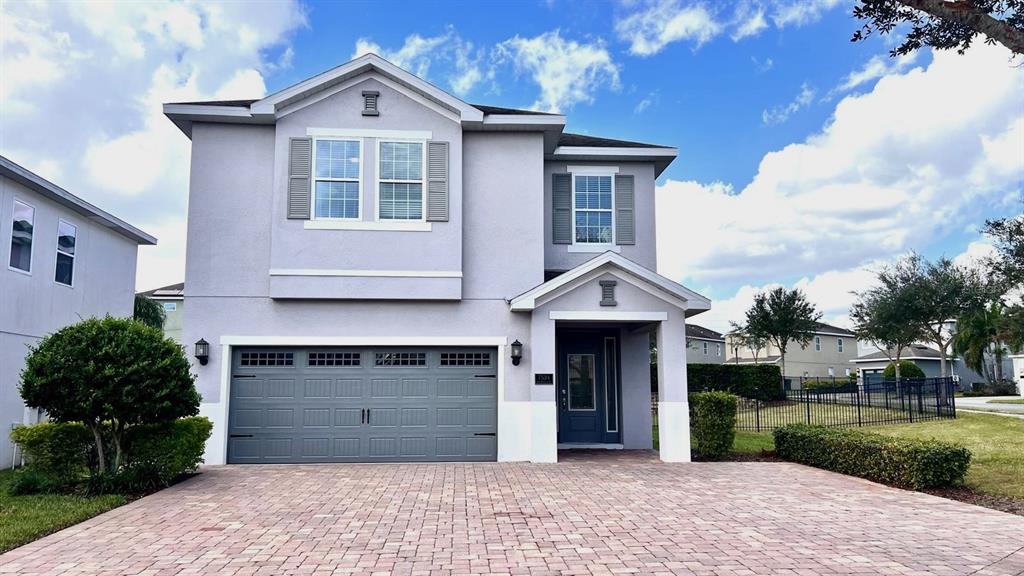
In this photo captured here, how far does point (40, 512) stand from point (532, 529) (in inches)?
248

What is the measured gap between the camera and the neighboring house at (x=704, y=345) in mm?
51500

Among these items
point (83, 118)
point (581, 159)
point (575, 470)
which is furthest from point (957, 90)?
point (83, 118)

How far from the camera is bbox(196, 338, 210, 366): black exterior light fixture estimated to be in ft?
44.2

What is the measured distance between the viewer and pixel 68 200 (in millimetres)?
15430

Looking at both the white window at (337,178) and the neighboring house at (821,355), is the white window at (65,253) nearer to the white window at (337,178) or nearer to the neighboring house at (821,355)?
the white window at (337,178)

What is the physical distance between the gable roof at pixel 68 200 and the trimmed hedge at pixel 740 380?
804 inches

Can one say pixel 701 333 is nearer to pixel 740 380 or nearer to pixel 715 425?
pixel 740 380

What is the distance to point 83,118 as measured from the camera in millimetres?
15258

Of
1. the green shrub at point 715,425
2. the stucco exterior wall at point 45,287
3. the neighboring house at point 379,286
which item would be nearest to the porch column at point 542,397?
the neighboring house at point 379,286

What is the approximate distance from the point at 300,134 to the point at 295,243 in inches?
87.1

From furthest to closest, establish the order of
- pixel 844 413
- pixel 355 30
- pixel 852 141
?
pixel 844 413, pixel 852 141, pixel 355 30

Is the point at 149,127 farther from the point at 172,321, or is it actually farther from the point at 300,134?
the point at 172,321

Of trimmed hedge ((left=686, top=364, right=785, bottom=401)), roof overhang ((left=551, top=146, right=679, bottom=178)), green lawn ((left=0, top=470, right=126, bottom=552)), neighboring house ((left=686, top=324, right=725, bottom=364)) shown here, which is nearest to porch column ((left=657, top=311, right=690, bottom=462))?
roof overhang ((left=551, top=146, right=679, bottom=178))

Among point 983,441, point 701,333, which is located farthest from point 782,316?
point 983,441
